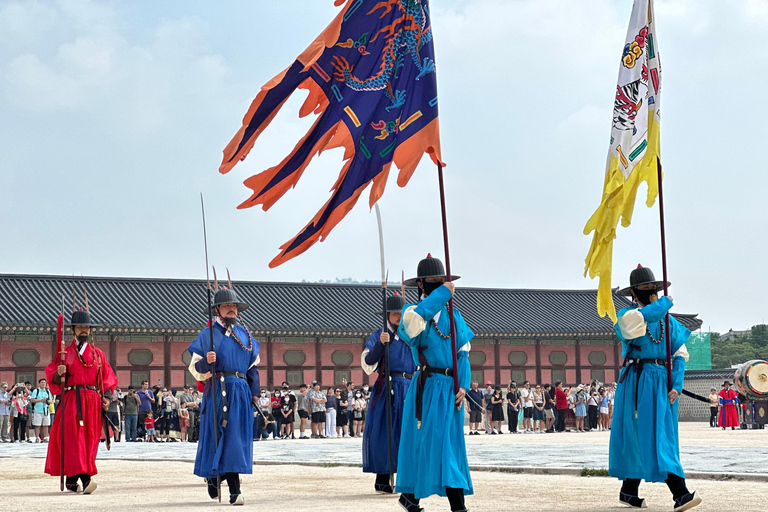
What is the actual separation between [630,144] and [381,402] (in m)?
3.30

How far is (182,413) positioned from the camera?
79.4 feet

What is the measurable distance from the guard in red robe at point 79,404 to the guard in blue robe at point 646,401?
5198mm

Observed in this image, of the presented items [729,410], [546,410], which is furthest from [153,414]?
[729,410]

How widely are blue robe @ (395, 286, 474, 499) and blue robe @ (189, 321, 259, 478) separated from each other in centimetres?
220

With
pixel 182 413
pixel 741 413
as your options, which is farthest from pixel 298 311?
pixel 741 413

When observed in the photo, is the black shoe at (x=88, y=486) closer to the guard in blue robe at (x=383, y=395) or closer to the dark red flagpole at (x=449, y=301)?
the guard in blue robe at (x=383, y=395)

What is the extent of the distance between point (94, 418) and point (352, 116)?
4.56 metres

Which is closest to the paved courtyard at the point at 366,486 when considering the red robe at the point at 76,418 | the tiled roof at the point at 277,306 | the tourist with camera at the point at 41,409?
the red robe at the point at 76,418

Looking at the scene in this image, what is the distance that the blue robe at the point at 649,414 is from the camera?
7016 millimetres

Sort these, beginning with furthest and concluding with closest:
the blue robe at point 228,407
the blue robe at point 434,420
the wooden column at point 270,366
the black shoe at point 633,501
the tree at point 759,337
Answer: the tree at point 759,337 → the wooden column at point 270,366 → the blue robe at point 228,407 → the black shoe at point 633,501 → the blue robe at point 434,420

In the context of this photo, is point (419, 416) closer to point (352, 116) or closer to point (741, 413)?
point (352, 116)

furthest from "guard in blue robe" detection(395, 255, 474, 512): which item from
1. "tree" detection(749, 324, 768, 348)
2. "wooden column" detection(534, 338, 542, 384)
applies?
"tree" detection(749, 324, 768, 348)

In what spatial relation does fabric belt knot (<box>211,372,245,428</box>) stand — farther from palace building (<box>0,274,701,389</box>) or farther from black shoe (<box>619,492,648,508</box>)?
palace building (<box>0,274,701,389</box>)

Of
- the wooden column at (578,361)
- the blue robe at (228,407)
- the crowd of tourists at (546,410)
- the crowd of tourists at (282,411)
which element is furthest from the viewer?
the wooden column at (578,361)
